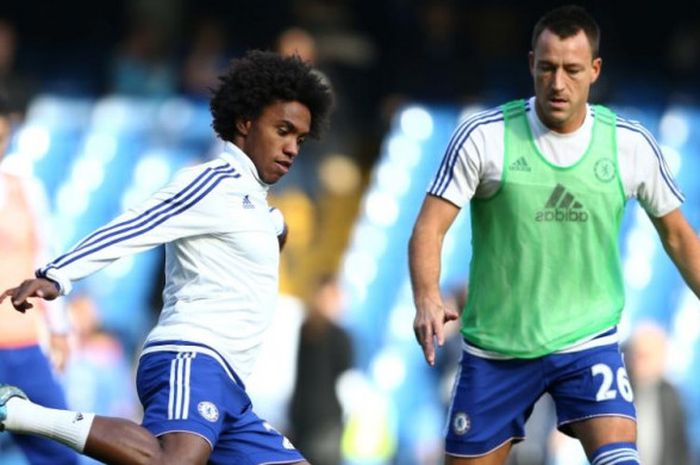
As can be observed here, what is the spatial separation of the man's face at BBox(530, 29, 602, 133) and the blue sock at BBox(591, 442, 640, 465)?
1.40 m

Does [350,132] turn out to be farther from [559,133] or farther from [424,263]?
[424,263]

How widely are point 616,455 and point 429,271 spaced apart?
1.11m

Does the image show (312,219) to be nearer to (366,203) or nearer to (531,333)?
(366,203)

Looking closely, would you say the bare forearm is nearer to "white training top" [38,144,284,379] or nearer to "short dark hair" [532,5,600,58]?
"white training top" [38,144,284,379]

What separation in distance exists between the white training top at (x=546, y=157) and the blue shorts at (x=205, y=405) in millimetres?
1270

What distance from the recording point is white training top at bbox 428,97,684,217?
326 inches

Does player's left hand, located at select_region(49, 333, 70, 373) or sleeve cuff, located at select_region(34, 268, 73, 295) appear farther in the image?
player's left hand, located at select_region(49, 333, 70, 373)

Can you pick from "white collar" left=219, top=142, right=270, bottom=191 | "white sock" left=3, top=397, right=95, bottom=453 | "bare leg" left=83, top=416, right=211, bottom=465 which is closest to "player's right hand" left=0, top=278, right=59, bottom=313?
"white sock" left=3, top=397, right=95, bottom=453

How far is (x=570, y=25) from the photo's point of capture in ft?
27.0

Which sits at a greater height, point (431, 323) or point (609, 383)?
point (431, 323)

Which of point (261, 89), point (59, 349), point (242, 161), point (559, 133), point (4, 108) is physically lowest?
point (59, 349)

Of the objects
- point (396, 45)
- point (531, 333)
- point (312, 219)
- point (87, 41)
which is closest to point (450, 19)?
point (396, 45)

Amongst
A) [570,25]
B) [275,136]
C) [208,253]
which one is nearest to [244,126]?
[275,136]

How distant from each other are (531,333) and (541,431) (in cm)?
608
